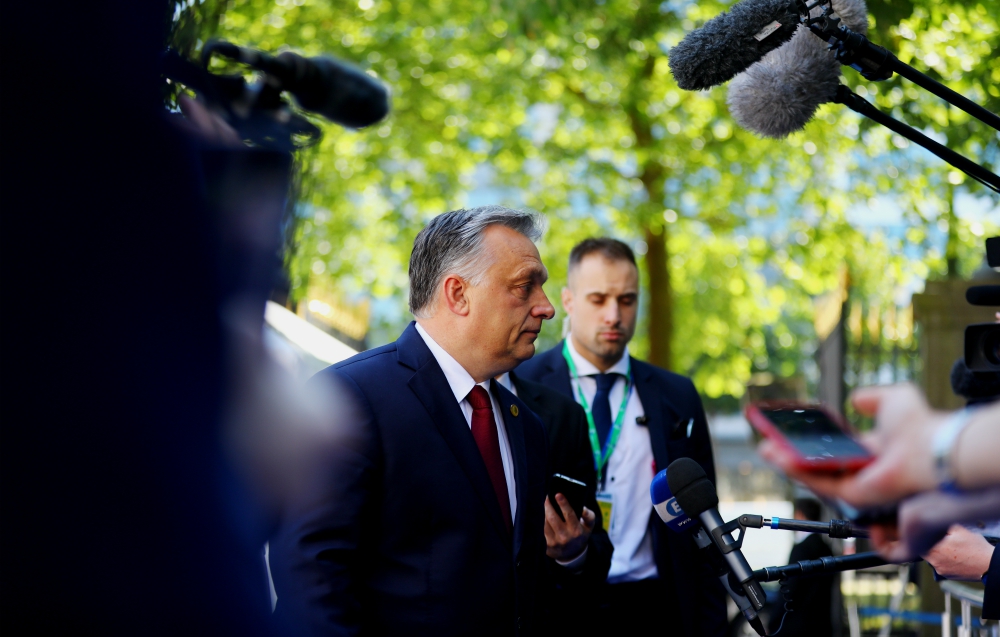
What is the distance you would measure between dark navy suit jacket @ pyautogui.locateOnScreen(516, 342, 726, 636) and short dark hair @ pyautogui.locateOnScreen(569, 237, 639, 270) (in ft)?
1.58

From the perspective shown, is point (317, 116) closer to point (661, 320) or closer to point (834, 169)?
point (661, 320)

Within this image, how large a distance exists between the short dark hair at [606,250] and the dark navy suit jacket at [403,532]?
1.94 meters

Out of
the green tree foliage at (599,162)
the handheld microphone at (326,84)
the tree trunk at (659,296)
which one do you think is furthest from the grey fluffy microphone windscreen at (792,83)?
the tree trunk at (659,296)

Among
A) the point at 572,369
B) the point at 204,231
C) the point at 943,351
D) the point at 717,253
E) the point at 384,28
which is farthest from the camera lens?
the point at 717,253

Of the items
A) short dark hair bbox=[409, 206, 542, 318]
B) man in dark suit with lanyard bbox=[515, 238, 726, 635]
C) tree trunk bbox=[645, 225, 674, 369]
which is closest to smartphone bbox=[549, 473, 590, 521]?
man in dark suit with lanyard bbox=[515, 238, 726, 635]

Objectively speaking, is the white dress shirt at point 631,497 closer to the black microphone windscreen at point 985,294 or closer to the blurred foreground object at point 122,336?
the black microphone windscreen at point 985,294

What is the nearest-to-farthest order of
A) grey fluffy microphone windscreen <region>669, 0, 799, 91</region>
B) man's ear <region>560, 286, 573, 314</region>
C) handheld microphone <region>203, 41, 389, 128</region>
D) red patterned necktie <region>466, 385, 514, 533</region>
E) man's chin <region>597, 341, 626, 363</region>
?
1. handheld microphone <region>203, 41, 389, 128</region>
2. grey fluffy microphone windscreen <region>669, 0, 799, 91</region>
3. red patterned necktie <region>466, 385, 514, 533</region>
4. man's chin <region>597, 341, 626, 363</region>
5. man's ear <region>560, 286, 573, 314</region>

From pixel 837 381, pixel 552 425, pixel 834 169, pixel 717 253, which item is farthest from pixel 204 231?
pixel 717 253

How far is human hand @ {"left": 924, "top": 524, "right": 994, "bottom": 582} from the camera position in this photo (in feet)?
8.49

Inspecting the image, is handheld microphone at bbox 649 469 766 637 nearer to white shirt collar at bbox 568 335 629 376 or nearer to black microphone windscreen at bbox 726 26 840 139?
black microphone windscreen at bbox 726 26 840 139

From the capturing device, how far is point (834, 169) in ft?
37.4

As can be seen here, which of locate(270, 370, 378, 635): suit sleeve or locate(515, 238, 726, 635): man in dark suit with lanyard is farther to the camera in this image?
locate(515, 238, 726, 635): man in dark suit with lanyard

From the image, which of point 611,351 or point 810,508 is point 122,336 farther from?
point 810,508

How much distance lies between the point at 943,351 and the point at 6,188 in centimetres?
748
